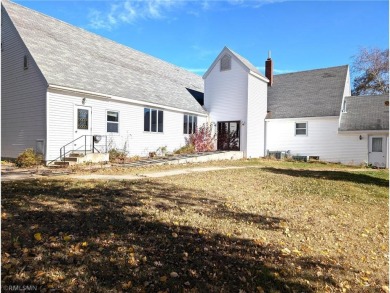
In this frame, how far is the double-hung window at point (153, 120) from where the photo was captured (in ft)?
62.1

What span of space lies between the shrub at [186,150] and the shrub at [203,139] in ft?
1.84

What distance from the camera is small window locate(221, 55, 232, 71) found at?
2248cm

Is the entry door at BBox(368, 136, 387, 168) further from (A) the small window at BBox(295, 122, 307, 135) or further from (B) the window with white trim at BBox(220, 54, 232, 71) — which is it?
(B) the window with white trim at BBox(220, 54, 232, 71)

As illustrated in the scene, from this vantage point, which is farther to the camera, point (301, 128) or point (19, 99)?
point (301, 128)

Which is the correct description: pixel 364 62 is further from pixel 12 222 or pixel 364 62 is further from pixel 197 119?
pixel 12 222

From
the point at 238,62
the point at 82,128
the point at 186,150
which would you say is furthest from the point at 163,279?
the point at 238,62

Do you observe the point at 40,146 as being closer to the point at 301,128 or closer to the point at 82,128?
the point at 82,128

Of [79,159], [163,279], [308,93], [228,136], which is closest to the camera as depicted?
[163,279]

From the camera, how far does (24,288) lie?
331cm

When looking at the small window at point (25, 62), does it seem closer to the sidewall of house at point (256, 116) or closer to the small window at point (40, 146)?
the small window at point (40, 146)

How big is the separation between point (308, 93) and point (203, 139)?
10.6m

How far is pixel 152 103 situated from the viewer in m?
18.8

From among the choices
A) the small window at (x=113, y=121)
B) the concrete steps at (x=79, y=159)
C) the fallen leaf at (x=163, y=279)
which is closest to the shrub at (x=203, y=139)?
the small window at (x=113, y=121)

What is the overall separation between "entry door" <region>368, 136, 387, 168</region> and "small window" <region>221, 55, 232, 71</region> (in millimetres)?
12175
